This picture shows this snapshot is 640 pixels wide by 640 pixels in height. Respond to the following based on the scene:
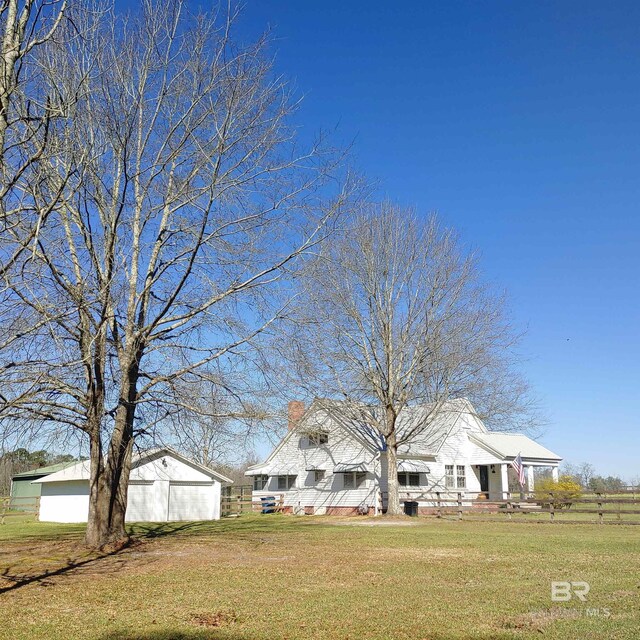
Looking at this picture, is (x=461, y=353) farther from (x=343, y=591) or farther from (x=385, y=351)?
(x=343, y=591)

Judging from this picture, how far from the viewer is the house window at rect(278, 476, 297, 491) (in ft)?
119

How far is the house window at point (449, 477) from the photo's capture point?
3459cm

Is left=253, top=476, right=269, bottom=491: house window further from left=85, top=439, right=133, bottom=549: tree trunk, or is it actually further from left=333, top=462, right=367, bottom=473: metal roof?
left=85, top=439, right=133, bottom=549: tree trunk

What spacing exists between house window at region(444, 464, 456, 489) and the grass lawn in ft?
56.9

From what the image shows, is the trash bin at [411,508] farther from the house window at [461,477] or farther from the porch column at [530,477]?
the porch column at [530,477]

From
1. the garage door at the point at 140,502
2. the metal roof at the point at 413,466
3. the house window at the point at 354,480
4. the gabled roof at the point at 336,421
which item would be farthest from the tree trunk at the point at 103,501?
the metal roof at the point at 413,466

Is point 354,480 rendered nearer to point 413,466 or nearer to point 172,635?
point 413,466

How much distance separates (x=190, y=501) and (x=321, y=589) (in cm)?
2255

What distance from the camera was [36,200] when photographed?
28.8ft

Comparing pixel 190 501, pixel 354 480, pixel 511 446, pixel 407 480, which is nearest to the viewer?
pixel 190 501

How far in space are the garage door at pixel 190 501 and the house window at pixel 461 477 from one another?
1317 centimetres

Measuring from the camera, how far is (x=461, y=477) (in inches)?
1387

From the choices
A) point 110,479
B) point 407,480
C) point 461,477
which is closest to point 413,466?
point 407,480

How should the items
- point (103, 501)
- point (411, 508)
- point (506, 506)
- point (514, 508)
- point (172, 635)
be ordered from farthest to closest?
point (506, 506), point (411, 508), point (514, 508), point (103, 501), point (172, 635)
